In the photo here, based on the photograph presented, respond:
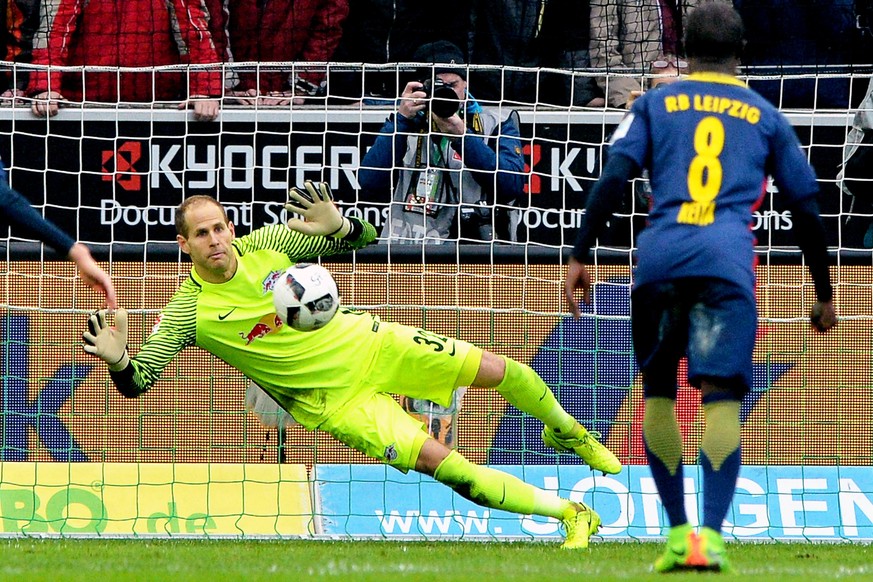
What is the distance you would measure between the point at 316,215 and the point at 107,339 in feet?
3.81

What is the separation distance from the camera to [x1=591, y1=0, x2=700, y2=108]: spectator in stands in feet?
29.7

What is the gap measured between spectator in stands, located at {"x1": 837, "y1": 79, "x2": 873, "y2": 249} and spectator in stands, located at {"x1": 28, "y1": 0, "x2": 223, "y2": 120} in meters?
3.97

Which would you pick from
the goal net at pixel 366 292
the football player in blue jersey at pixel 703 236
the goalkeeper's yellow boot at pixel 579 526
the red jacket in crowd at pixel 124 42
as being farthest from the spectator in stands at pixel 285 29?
the football player in blue jersey at pixel 703 236

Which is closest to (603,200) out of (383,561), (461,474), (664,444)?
(664,444)

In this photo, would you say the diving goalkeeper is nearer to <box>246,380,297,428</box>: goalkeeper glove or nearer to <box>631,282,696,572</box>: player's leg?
<box>246,380,297,428</box>: goalkeeper glove

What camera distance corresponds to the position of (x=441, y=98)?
798 centimetres

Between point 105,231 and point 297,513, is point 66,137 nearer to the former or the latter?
point 105,231

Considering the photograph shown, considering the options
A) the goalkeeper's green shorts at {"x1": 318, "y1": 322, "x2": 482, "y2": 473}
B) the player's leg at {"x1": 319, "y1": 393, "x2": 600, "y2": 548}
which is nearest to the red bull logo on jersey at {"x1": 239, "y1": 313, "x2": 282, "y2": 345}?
the goalkeeper's green shorts at {"x1": 318, "y1": 322, "x2": 482, "y2": 473}

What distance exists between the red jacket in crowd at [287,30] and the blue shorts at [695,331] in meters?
5.20

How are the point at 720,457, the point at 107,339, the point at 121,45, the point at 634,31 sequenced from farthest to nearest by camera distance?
the point at 121,45 < the point at 634,31 < the point at 107,339 < the point at 720,457

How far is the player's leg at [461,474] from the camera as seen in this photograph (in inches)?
247

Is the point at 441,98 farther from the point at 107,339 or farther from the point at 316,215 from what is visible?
the point at 107,339

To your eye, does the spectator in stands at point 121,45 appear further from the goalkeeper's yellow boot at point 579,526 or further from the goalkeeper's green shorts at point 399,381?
the goalkeeper's yellow boot at point 579,526

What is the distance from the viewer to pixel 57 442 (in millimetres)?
8203
